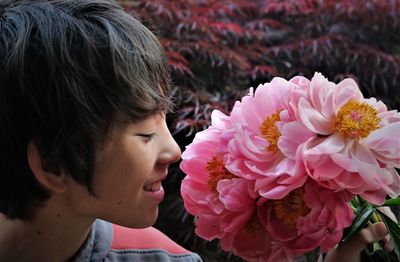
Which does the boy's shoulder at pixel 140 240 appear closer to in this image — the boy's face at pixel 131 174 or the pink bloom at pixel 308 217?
the boy's face at pixel 131 174

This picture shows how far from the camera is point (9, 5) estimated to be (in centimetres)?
89

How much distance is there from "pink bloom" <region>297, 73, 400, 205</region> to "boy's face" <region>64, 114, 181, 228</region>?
0.23 metres

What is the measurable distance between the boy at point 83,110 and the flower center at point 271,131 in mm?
161

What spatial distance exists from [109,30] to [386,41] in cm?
160

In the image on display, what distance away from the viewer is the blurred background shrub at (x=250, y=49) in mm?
1687

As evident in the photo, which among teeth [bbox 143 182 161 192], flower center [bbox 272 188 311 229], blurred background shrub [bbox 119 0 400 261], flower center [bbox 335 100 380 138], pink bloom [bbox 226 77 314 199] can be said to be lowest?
blurred background shrub [bbox 119 0 400 261]

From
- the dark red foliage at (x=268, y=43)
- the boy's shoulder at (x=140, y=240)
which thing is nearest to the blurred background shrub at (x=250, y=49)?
the dark red foliage at (x=268, y=43)

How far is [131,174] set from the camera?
81 centimetres

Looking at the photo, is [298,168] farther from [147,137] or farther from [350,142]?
[147,137]

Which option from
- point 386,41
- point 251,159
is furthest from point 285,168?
point 386,41

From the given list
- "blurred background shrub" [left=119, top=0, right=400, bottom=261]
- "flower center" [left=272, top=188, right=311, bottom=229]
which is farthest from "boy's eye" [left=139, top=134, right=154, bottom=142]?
"blurred background shrub" [left=119, top=0, right=400, bottom=261]

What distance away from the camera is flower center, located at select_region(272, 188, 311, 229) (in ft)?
2.33

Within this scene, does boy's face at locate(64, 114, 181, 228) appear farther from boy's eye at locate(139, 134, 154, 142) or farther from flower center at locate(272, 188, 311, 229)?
flower center at locate(272, 188, 311, 229)

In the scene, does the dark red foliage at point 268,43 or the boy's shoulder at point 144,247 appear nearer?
the boy's shoulder at point 144,247
